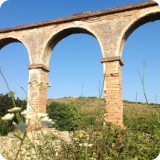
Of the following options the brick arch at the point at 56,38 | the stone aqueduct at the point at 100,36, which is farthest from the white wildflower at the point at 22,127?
the brick arch at the point at 56,38

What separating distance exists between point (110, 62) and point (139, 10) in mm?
2266

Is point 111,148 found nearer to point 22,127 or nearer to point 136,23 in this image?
point 22,127

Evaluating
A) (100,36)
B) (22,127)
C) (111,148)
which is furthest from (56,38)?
(22,127)

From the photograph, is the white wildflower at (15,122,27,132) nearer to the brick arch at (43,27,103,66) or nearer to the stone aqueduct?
the stone aqueduct

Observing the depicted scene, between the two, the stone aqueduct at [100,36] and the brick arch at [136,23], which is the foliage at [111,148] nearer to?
the stone aqueduct at [100,36]

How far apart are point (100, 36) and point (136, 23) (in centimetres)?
147

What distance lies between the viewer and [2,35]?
1309 cm

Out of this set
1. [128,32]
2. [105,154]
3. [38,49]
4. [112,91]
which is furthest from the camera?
[38,49]

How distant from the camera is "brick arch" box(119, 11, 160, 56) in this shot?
1017cm

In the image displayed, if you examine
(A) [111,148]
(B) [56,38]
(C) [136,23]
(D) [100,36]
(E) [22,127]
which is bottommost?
(A) [111,148]

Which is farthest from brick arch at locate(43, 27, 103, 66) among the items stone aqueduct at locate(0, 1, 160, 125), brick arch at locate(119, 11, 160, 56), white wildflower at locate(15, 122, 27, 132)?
white wildflower at locate(15, 122, 27, 132)

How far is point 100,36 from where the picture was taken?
425 inches

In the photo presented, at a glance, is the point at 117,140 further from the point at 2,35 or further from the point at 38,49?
the point at 2,35

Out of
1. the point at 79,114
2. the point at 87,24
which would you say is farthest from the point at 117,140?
the point at 87,24
